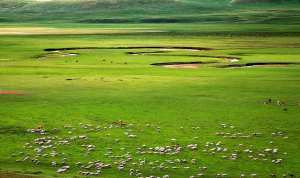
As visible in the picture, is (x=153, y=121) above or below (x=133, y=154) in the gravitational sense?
below

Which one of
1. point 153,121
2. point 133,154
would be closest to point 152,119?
point 153,121

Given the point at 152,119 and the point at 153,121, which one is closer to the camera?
the point at 153,121

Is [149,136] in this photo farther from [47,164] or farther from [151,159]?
[47,164]

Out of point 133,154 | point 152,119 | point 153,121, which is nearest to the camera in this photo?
point 133,154

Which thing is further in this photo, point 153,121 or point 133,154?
point 153,121

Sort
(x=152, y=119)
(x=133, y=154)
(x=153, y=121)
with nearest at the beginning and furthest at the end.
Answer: (x=133, y=154), (x=153, y=121), (x=152, y=119)

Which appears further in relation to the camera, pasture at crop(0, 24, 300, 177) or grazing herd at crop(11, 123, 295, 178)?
pasture at crop(0, 24, 300, 177)

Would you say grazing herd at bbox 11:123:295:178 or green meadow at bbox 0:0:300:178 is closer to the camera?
grazing herd at bbox 11:123:295:178

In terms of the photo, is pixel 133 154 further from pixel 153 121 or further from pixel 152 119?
pixel 152 119

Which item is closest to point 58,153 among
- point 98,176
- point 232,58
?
point 98,176
